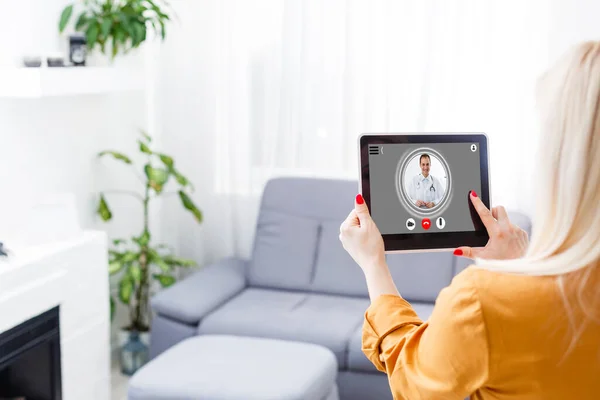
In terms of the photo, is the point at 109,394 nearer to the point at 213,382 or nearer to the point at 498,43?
the point at 213,382

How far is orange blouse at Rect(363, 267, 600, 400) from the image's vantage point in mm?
1062

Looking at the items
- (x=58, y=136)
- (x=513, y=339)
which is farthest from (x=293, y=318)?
(x=513, y=339)

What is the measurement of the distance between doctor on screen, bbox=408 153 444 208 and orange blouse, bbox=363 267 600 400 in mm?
463

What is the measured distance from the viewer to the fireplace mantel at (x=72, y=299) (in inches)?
104

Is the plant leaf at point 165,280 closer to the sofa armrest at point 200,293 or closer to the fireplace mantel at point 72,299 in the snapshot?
the sofa armrest at point 200,293

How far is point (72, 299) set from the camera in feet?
9.70

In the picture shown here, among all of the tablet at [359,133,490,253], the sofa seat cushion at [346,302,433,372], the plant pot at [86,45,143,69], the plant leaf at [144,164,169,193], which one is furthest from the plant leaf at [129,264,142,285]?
the tablet at [359,133,490,253]

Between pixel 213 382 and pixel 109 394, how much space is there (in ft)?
2.65

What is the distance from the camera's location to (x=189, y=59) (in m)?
3.93

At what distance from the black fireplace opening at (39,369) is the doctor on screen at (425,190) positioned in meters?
1.68

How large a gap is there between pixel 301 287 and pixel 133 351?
2.65 ft

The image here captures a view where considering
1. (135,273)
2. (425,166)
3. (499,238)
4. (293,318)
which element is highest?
(425,166)

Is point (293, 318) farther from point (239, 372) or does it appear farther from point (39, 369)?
point (39, 369)

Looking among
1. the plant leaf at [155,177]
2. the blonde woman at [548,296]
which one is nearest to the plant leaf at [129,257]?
the plant leaf at [155,177]
